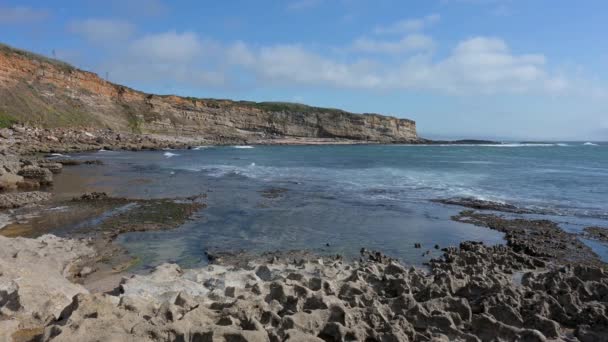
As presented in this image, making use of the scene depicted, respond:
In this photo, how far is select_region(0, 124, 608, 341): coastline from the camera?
5.41 metres

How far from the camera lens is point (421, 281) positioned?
887 centimetres

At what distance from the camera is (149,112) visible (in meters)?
82.8

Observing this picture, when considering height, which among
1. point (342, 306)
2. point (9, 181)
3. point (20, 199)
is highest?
point (342, 306)

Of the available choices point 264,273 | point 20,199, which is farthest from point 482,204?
point 20,199

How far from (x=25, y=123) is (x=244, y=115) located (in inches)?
2129

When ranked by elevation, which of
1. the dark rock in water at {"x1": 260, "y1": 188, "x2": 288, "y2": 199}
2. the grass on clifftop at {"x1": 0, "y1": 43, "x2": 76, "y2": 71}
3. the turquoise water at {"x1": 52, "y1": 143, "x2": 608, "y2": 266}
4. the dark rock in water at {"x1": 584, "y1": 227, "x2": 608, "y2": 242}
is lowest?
the dark rock in water at {"x1": 260, "y1": 188, "x2": 288, "y2": 199}

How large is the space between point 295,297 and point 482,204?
16.7 meters

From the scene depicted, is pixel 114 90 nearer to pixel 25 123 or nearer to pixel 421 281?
pixel 25 123

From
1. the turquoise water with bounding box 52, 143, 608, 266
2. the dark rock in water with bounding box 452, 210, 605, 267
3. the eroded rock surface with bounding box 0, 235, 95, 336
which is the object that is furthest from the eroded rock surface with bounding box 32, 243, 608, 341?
the turquoise water with bounding box 52, 143, 608, 266

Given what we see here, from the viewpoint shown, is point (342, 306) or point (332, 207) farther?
point (332, 207)

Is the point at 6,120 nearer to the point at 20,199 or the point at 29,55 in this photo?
the point at 29,55

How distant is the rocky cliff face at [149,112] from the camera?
59.2 metres

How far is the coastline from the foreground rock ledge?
0.02m

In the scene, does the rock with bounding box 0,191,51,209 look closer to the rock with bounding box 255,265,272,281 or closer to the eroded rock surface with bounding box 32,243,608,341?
the eroded rock surface with bounding box 32,243,608,341
